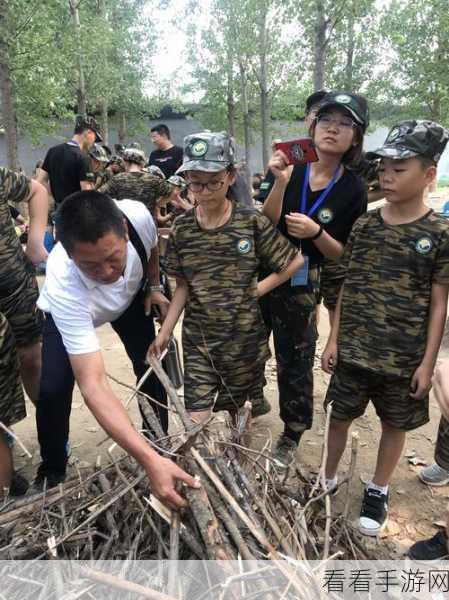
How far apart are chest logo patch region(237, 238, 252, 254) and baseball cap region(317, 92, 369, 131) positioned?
832mm

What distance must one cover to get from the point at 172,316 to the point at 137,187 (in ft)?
12.4

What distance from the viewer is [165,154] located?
7.82 meters

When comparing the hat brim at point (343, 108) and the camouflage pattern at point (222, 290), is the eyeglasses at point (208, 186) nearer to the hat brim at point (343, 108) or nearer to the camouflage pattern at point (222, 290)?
the camouflage pattern at point (222, 290)

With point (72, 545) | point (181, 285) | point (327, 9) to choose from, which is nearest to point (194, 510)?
point (72, 545)

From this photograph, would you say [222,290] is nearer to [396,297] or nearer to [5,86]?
[396,297]

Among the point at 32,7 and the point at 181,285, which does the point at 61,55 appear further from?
the point at 181,285

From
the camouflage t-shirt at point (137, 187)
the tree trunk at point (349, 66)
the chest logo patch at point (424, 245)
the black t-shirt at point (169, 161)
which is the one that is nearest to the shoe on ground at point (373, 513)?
the chest logo patch at point (424, 245)

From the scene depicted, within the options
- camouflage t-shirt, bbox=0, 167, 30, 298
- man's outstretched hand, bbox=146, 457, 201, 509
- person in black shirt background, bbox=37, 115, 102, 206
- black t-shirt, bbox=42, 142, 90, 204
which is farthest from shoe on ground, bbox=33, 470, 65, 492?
black t-shirt, bbox=42, 142, 90, 204

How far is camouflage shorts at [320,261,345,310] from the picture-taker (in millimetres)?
3094

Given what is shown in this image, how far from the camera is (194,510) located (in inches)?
57.5

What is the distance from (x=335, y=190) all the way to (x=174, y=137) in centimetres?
2512

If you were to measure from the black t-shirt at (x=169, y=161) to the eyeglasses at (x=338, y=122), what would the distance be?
17.8ft

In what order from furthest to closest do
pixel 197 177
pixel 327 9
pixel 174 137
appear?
pixel 174 137, pixel 327 9, pixel 197 177

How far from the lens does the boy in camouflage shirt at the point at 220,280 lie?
2420 mm
